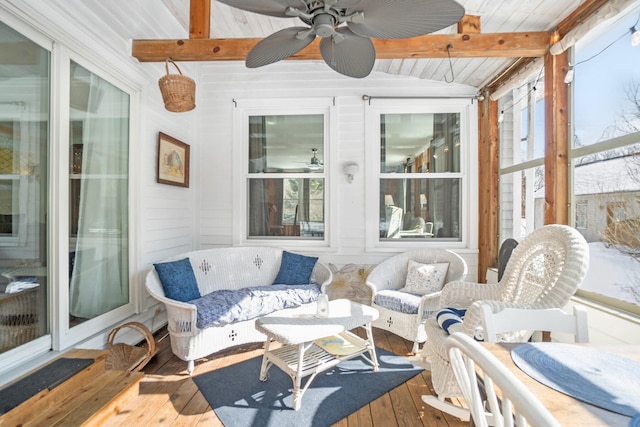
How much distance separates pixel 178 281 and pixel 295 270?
3.96ft

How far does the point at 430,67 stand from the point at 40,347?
437cm

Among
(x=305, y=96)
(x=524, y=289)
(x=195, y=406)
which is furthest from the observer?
(x=305, y=96)

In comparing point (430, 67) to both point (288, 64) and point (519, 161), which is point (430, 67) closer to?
point (519, 161)

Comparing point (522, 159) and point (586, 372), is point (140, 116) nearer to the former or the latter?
point (586, 372)

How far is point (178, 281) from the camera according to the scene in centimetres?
282

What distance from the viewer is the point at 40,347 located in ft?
6.69

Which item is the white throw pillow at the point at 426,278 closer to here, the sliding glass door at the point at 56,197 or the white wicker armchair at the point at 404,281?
the white wicker armchair at the point at 404,281

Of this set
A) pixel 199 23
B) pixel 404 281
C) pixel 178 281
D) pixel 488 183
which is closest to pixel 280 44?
pixel 199 23

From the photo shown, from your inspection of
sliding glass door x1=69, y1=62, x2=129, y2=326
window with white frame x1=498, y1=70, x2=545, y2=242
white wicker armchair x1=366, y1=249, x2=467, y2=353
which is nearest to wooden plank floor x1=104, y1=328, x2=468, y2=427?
white wicker armchair x1=366, y1=249, x2=467, y2=353

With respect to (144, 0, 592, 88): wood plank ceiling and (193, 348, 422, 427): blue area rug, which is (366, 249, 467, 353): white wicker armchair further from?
(144, 0, 592, 88): wood plank ceiling

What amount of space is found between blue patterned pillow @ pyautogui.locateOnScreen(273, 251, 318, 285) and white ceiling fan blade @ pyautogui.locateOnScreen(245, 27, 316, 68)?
2.19 meters

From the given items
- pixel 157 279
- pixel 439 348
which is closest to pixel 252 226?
pixel 157 279

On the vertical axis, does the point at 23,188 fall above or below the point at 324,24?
below

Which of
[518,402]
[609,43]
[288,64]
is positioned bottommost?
[518,402]
